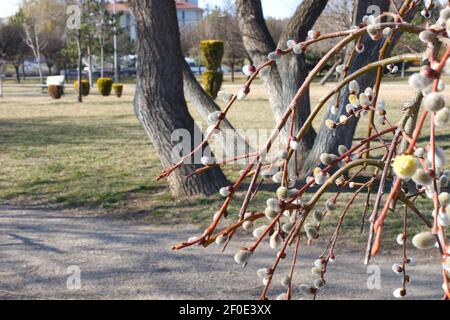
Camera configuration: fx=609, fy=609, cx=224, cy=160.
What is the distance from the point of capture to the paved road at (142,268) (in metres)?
4.14

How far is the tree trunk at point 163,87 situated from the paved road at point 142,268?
1.08 m

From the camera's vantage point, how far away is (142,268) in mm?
4648

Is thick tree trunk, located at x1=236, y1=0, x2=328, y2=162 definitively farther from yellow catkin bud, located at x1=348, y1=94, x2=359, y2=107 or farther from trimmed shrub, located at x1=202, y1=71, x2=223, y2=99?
trimmed shrub, located at x1=202, y1=71, x2=223, y2=99

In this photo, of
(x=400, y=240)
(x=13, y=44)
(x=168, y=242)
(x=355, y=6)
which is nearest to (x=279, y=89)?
(x=355, y=6)

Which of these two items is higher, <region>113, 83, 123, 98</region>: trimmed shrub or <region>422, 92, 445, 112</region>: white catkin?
<region>422, 92, 445, 112</region>: white catkin

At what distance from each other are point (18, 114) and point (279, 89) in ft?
44.6

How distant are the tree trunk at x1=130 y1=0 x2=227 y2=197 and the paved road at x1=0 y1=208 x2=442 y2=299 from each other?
42.5 inches

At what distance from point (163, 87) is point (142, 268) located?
2.44 m

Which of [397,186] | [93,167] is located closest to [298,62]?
[93,167]

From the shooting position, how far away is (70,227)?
19.2 feet

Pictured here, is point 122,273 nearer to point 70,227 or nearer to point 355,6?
point 70,227

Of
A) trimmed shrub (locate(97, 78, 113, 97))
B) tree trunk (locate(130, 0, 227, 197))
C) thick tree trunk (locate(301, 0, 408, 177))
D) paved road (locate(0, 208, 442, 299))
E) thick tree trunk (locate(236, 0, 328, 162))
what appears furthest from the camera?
trimmed shrub (locate(97, 78, 113, 97))

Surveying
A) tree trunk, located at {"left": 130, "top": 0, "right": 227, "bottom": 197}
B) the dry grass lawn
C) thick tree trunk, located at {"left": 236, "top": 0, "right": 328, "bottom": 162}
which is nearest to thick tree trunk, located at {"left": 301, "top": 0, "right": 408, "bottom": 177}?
thick tree trunk, located at {"left": 236, "top": 0, "right": 328, "bottom": 162}

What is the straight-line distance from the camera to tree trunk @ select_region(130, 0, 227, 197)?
20.8ft
